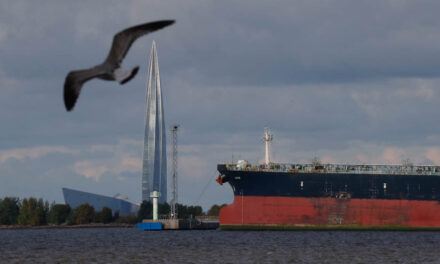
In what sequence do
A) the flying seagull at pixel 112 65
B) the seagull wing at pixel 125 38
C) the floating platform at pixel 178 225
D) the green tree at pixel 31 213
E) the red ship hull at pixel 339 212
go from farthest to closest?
the green tree at pixel 31 213
the floating platform at pixel 178 225
the red ship hull at pixel 339 212
the seagull wing at pixel 125 38
the flying seagull at pixel 112 65

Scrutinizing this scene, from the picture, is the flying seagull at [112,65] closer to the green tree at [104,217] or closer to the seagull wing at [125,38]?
the seagull wing at [125,38]

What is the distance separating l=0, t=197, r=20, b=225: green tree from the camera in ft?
559

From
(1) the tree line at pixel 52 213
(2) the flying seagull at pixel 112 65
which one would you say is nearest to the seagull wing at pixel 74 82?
(2) the flying seagull at pixel 112 65

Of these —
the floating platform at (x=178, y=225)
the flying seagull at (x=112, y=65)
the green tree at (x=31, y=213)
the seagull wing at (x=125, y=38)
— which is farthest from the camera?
the green tree at (x=31, y=213)

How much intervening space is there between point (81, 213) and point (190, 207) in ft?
78.6

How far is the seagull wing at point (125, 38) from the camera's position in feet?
52.9

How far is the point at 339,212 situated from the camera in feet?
311

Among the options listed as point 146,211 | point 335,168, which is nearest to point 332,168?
point 335,168

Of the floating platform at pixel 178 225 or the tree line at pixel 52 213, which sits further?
the tree line at pixel 52 213

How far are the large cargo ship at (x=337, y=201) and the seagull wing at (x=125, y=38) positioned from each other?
78.6 metres

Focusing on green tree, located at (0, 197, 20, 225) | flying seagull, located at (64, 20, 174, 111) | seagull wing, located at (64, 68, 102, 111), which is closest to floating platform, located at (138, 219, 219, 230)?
green tree, located at (0, 197, 20, 225)

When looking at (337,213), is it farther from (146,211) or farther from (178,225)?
(146,211)

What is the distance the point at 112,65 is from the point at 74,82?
98 cm

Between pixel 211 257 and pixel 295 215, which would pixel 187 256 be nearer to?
pixel 211 257
